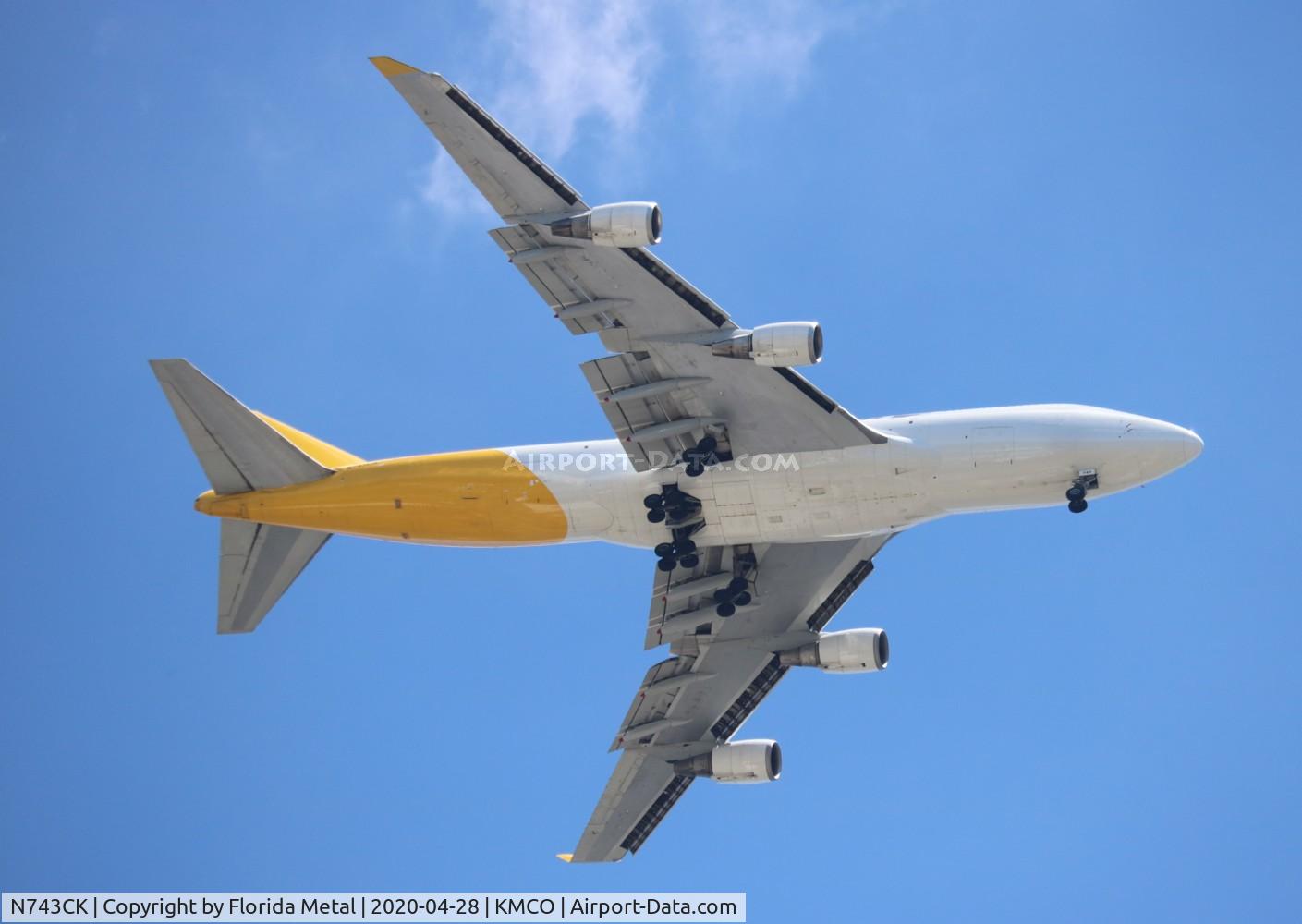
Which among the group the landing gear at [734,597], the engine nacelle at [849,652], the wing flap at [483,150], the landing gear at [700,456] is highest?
the wing flap at [483,150]

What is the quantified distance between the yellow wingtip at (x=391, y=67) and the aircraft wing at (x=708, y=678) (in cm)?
2016

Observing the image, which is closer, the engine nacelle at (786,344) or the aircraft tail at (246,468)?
the engine nacelle at (786,344)

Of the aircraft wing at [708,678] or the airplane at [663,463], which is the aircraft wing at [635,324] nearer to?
the airplane at [663,463]

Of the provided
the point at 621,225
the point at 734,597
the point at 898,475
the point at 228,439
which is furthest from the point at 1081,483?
the point at 228,439

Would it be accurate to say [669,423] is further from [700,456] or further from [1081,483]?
[1081,483]

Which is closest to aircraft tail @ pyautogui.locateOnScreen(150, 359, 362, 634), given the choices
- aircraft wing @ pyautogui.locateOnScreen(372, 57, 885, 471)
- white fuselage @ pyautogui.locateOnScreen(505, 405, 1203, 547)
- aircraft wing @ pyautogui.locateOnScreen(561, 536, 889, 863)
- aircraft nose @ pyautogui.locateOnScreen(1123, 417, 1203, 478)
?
white fuselage @ pyautogui.locateOnScreen(505, 405, 1203, 547)

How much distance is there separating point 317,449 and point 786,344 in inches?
652

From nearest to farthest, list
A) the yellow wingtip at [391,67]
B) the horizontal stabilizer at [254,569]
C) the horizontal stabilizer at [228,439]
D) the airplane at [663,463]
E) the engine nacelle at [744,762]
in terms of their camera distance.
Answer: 1. the yellow wingtip at [391,67]
2. the airplane at [663,463]
3. the horizontal stabilizer at [228,439]
4. the horizontal stabilizer at [254,569]
5. the engine nacelle at [744,762]

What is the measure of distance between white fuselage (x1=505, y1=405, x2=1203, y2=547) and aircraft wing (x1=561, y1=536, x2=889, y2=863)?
5.23m

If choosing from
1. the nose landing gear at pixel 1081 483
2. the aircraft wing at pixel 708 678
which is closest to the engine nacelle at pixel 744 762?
the aircraft wing at pixel 708 678

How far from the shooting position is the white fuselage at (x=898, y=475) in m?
47.5

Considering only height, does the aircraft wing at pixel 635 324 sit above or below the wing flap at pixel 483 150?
below

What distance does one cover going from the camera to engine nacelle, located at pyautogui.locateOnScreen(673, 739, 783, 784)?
56562 millimetres

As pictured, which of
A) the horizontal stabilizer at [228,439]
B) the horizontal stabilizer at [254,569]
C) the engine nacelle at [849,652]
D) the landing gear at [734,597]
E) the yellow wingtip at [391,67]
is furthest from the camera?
the engine nacelle at [849,652]
